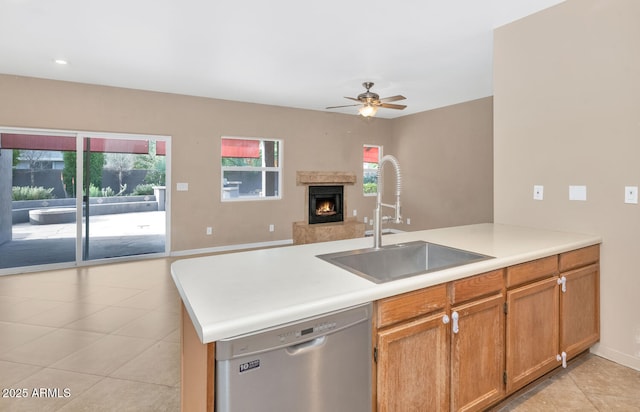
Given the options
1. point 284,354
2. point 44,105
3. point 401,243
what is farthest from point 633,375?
point 44,105

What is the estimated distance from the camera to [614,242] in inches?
88.8

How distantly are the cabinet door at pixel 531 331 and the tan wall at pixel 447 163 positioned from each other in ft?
13.0

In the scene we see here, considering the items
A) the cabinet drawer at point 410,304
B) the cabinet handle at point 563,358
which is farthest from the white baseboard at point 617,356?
the cabinet drawer at point 410,304

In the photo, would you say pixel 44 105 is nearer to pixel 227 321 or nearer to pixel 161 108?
pixel 161 108

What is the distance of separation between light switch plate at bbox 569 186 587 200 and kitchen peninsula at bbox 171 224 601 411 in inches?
12.0

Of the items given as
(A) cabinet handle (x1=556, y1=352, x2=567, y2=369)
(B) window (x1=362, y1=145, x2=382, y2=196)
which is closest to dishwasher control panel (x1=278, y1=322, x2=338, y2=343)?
(A) cabinet handle (x1=556, y1=352, x2=567, y2=369)

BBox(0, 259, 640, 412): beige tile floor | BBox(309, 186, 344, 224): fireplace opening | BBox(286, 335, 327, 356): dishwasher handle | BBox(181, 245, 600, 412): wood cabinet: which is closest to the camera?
BBox(286, 335, 327, 356): dishwasher handle

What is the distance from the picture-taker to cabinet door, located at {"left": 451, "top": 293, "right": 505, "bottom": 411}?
4.92ft

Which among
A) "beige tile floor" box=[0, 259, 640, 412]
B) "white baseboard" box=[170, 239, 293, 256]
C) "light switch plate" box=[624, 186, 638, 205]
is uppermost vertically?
"light switch plate" box=[624, 186, 638, 205]

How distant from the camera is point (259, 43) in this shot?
11.0 feet

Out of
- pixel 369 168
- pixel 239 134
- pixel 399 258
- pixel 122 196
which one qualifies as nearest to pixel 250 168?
pixel 239 134

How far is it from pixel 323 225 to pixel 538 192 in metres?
4.19

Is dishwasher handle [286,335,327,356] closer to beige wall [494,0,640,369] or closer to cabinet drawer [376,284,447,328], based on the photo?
cabinet drawer [376,284,447,328]

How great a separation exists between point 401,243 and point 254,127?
15.0 ft
